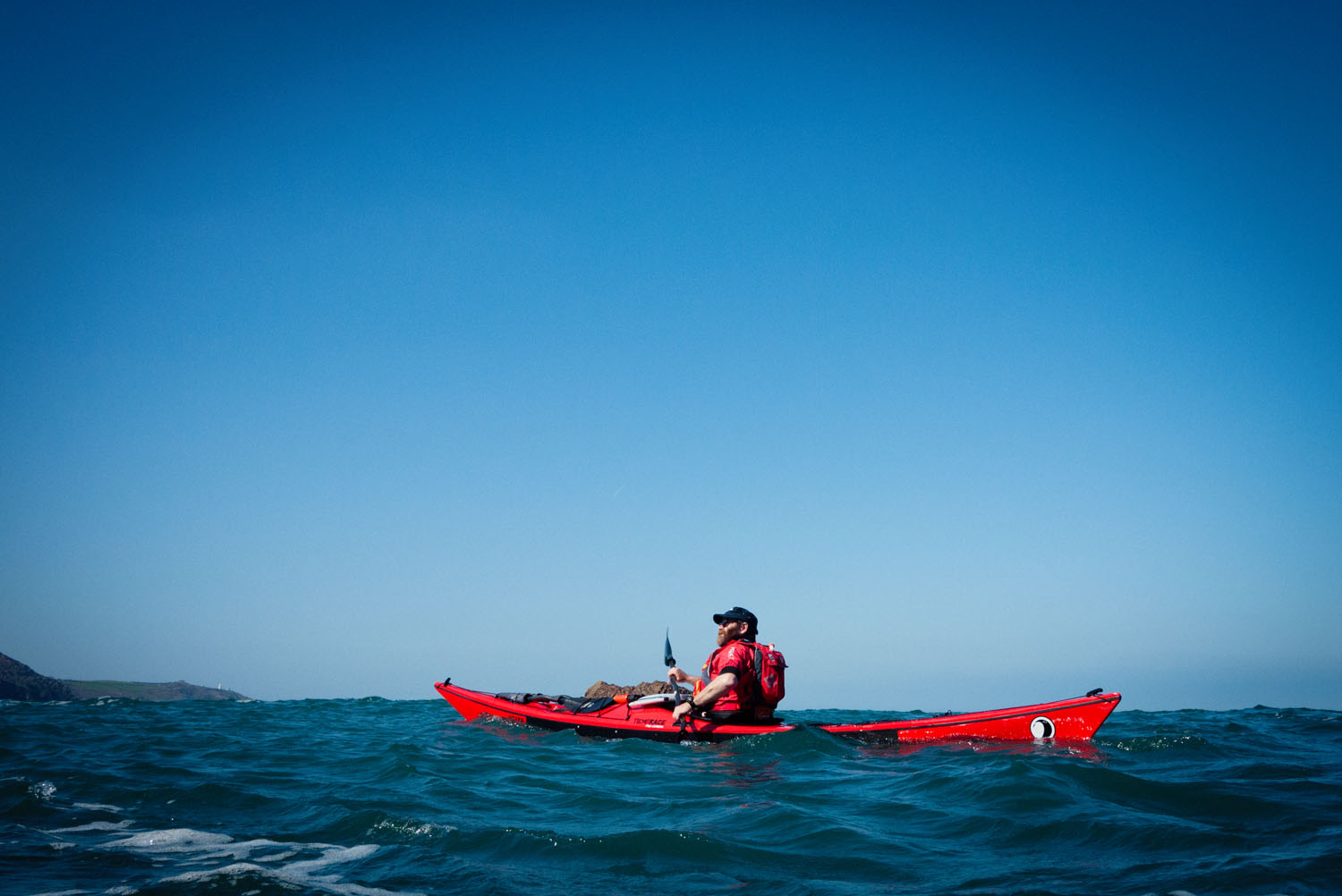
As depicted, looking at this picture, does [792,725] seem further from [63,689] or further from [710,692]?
[63,689]

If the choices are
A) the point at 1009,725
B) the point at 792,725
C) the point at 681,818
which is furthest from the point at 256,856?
the point at 1009,725

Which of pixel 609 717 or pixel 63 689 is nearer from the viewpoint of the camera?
pixel 609 717

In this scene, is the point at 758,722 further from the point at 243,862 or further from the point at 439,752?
the point at 243,862

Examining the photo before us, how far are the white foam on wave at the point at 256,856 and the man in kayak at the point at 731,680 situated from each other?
18.5 ft

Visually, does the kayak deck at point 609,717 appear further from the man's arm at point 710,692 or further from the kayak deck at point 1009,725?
the kayak deck at point 1009,725

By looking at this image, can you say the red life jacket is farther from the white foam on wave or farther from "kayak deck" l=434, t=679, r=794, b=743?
the white foam on wave

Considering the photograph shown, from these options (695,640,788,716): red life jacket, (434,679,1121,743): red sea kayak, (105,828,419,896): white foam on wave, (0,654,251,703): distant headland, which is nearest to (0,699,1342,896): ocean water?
(105,828,419,896): white foam on wave

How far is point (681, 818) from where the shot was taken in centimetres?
604

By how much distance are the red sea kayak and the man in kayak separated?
0.17m

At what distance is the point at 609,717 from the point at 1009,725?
550 centimetres

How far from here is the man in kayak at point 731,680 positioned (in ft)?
33.9

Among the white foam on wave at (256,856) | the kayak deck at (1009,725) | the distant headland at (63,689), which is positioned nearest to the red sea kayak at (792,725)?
the kayak deck at (1009,725)

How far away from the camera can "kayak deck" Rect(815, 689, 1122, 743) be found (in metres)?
9.12

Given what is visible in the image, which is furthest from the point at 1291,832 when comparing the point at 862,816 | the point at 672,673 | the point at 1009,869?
the point at 672,673
